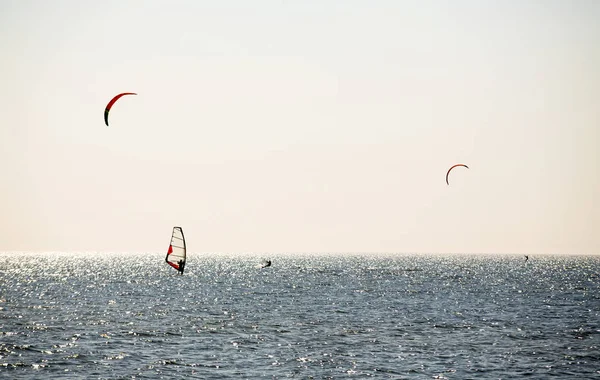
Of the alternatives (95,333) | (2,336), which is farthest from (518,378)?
(2,336)

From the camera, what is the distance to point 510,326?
58875 millimetres

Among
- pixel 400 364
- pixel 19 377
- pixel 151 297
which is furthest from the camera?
pixel 151 297

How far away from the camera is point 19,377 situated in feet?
117

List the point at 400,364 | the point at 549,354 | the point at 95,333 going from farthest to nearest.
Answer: the point at 95,333 < the point at 549,354 < the point at 400,364

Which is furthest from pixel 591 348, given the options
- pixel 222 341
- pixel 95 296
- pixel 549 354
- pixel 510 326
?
pixel 95 296

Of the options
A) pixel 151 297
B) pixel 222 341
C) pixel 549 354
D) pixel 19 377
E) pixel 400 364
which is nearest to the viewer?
pixel 19 377

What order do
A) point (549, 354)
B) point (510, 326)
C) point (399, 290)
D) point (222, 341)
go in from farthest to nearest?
point (399, 290) → point (510, 326) → point (222, 341) → point (549, 354)

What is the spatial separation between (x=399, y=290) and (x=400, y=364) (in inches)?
2598

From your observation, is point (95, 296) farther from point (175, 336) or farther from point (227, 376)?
point (227, 376)

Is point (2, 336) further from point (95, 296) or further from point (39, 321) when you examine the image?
point (95, 296)

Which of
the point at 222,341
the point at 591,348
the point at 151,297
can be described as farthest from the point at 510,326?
the point at 151,297

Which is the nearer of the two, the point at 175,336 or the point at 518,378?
the point at 518,378

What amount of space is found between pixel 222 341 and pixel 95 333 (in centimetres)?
1099

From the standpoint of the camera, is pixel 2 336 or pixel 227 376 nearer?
pixel 227 376
